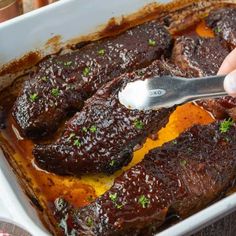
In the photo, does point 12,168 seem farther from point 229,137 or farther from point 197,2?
point 197,2

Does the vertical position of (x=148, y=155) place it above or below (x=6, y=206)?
below

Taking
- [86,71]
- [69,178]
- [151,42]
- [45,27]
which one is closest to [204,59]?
[151,42]

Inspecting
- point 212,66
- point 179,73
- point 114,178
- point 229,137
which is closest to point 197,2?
point 212,66

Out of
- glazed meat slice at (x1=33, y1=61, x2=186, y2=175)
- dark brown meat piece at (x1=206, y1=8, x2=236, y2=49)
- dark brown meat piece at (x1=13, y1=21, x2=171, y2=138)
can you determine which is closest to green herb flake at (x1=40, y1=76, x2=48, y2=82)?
dark brown meat piece at (x1=13, y1=21, x2=171, y2=138)

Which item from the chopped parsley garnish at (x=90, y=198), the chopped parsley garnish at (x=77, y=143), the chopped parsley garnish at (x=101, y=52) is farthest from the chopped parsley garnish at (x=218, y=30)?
the chopped parsley garnish at (x=90, y=198)

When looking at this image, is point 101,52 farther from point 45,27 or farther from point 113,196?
point 113,196

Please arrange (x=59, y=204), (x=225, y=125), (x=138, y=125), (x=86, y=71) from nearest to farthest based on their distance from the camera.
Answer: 1. (x=59, y=204)
2. (x=138, y=125)
3. (x=225, y=125)
4. (x=86, y=71)
